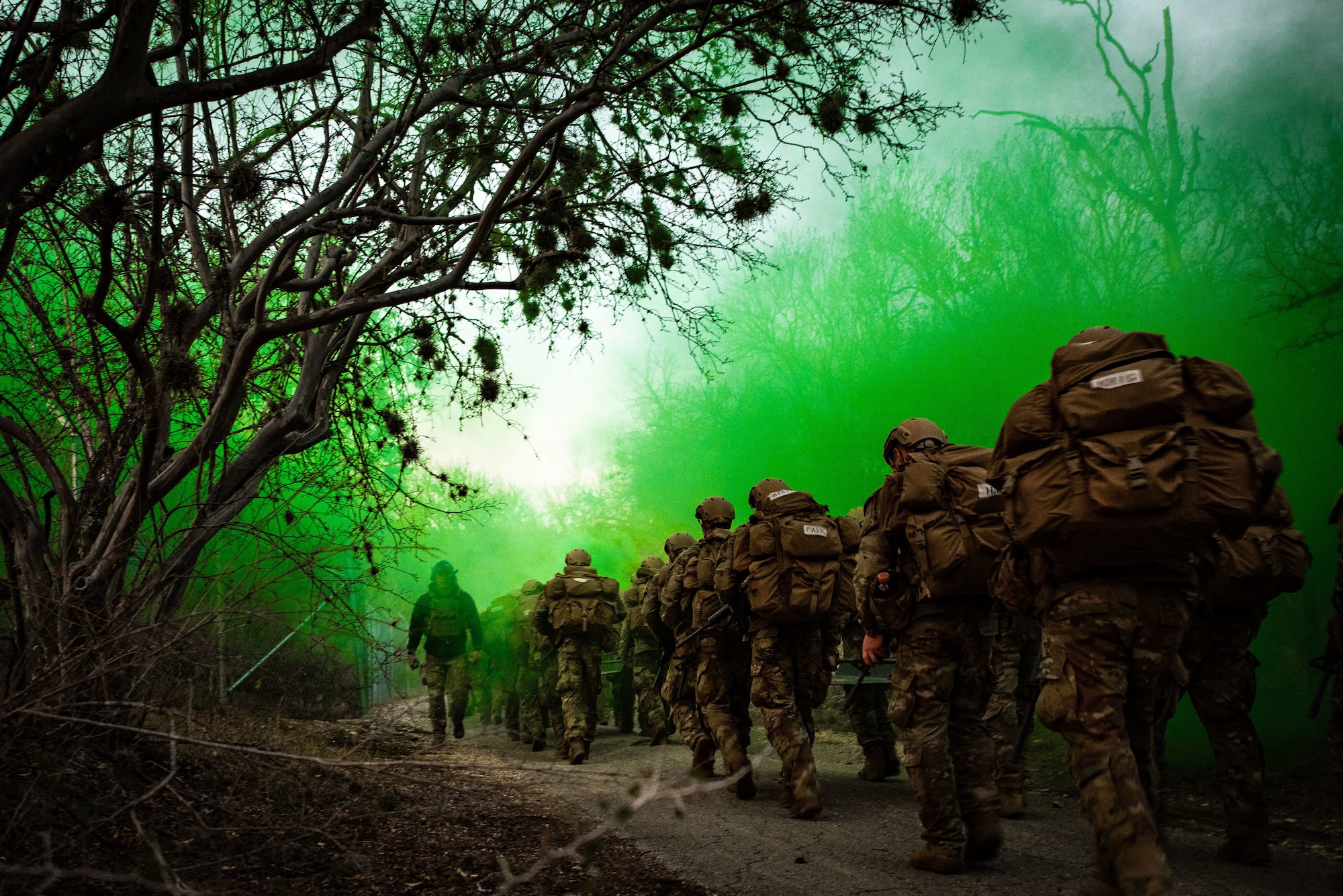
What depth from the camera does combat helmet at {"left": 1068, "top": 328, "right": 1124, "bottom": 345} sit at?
3.24m

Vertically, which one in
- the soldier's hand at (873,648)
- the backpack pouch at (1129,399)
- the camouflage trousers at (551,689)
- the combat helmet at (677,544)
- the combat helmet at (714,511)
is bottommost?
the camouflage trousers at (551,689)

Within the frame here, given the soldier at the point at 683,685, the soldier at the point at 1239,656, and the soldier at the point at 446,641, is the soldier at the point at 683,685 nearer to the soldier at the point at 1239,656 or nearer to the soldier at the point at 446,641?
the soldier at the point at 446,641

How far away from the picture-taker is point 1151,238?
1759 cm

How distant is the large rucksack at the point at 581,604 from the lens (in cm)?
905

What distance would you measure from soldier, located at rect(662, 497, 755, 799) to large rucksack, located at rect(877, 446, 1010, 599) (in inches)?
79.4

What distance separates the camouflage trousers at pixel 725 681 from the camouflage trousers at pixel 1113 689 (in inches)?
134

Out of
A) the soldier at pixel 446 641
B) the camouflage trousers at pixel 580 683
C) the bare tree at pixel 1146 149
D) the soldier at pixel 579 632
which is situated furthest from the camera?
the bare tree at pixel 1146 149

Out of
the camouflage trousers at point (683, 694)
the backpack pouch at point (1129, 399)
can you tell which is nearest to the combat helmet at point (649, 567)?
the camouflage trousers at point (683, 694)

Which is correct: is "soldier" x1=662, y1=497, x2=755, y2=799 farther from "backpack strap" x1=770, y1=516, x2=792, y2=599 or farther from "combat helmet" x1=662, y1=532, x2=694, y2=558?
"combat helmet" x1=662, y1=532, x2=694, y2=558

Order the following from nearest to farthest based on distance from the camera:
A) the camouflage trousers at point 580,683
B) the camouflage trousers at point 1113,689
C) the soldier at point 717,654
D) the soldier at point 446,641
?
the camouflage trousers at point 1113,689, the soldier at point 717,654, the camouflage trousers at point 580,683, the soldier at point 446,641

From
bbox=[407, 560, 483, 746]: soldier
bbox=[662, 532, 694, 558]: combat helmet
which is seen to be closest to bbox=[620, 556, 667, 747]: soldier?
bbox=[662, 532, 694, 558]: combat helmet

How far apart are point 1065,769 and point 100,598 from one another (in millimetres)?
Answer: 7173

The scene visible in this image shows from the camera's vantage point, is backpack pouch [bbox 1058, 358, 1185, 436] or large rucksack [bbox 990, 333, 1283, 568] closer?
large rucksack [bbox 990, 333, 1283, 568]

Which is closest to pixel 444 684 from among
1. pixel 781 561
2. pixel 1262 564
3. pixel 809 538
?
pixel 781 561
